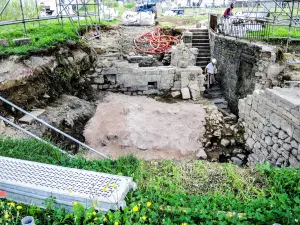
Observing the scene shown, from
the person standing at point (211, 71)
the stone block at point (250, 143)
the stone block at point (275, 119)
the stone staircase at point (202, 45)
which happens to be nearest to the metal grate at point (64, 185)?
the stone block at point (275, 119)

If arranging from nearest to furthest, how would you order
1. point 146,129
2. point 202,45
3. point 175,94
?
1. point 146,129
2. point 175,94
3. point 202,45

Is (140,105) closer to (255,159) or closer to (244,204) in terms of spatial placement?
(255,159)

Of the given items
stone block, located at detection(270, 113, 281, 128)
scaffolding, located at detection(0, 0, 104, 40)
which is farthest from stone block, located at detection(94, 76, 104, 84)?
stone block, located at detection(270, 113, 281, 128)

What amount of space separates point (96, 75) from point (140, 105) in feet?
7.67

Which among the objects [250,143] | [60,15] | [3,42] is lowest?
[250,143]

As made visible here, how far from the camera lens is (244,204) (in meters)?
3.20

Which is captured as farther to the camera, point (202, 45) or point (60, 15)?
point (202, 45)

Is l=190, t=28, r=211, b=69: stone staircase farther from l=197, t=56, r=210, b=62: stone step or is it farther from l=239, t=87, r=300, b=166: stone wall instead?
l=239, t=87, r=300, b=166: stone wall

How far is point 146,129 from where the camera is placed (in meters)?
7.96

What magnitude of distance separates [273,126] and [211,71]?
6521mm

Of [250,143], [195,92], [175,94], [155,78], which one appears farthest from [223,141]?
[155,78]

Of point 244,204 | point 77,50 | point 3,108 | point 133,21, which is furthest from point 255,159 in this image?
point 133,21

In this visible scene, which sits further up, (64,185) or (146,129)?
(64,185)

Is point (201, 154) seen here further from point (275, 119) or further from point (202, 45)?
point (202, 45)
